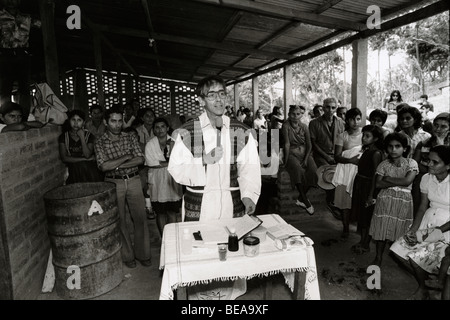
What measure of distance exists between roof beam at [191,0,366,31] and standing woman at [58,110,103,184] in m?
2.52

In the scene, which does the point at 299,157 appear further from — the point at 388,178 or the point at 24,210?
the point at 24,210

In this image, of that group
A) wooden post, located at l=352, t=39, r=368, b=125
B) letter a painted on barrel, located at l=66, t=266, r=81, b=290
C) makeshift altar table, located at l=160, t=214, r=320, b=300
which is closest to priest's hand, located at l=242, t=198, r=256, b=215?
makeshift altar table, located at l=160, t=214, r=320, b=300

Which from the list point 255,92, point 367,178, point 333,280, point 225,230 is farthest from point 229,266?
point 255,92

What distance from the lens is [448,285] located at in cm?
261

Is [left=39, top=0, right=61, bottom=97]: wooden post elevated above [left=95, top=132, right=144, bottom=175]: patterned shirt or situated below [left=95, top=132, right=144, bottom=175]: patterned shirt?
above

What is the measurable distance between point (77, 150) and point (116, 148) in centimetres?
68

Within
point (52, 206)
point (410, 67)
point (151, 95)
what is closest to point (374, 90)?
point (410, 67)

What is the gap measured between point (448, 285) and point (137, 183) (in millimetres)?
3215

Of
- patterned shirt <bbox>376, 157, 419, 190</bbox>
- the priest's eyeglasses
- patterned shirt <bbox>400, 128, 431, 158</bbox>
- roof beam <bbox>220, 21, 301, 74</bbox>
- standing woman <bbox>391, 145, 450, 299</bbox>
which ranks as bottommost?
standing woman <bbox>391, 145, 450, 299</bbox>

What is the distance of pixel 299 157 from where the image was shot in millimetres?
5340

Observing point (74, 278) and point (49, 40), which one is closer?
point (74, 278)

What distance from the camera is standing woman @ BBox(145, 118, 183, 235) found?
4055mm

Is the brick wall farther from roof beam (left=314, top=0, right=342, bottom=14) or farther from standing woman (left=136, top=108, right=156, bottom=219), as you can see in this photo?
roof beam (left=314, top=0, right=342, bottom=14)

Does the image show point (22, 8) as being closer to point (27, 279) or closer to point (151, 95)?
point (27, 279)
